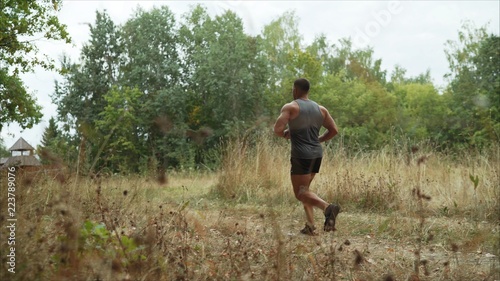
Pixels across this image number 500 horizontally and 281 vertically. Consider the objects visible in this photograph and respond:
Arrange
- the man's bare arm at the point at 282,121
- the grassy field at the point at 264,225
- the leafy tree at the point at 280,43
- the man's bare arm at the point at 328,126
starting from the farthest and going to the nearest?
the leafy tree at the point at 280,43
the man's bare arm at the point at 328,126
the man's bare arm at the point at 282,121
the grassy field at the point at 264,225

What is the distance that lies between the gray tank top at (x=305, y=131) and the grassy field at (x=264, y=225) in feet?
2.88

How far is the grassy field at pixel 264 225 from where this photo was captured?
3041 mm

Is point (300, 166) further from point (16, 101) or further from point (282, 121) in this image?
point (16, 101)

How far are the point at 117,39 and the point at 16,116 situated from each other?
23.3 metres

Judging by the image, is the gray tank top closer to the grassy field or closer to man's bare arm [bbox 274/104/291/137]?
man's bare arm [bbox 274/104/291/137]

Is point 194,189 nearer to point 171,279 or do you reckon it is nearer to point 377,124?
point 171,279

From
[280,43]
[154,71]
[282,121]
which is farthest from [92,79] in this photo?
[282,121]

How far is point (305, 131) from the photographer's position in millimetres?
6508

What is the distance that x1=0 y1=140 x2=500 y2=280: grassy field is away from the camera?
9.98 feet

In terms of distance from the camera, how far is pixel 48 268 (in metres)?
3.07

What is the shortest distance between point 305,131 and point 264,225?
5.55ft

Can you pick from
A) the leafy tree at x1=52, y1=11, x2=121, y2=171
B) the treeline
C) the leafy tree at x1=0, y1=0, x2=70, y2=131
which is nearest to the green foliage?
the leafy tree at x1=0, y1=0, x2=70, y2=131

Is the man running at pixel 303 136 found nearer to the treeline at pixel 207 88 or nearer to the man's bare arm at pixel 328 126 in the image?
the man's bare arm at pixel 328 126

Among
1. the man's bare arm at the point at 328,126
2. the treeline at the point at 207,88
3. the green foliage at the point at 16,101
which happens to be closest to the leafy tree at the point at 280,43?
the treeline at the point at 207,88
